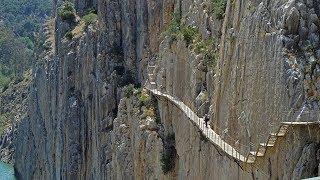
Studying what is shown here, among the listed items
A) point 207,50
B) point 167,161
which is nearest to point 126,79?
point 167,161

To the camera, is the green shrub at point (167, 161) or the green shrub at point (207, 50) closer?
the green shrub at point (207, 50)

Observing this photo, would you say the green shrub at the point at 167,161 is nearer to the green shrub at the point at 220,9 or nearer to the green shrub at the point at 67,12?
the green shrub at the point at 220,9

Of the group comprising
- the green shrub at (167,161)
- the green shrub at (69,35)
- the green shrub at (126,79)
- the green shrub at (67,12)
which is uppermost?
the green shrub at (67,12)

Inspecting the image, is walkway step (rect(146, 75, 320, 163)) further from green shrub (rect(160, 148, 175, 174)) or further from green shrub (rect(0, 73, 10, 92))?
green shrub (rect(0, 73, 10, 92))

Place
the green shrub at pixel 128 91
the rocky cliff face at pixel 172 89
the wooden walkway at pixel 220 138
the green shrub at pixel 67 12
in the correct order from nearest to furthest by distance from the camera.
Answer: the wooden walkway at pixel 220 138, the rocky cliff face at pixel 172 89, the green shrub at pixel 128 91, the green shrub at pixel 67 12

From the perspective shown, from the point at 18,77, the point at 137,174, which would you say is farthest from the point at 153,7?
the point at 18,77

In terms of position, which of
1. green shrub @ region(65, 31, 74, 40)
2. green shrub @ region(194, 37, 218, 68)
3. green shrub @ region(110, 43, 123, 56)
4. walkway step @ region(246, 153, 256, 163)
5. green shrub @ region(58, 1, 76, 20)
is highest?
green shrub @ region(58, 1, 76, 20)

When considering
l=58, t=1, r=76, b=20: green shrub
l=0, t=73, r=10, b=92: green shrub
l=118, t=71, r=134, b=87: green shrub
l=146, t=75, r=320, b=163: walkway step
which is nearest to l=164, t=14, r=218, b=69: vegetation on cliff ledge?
l=146, t=75, r=320, b=163: walkway step

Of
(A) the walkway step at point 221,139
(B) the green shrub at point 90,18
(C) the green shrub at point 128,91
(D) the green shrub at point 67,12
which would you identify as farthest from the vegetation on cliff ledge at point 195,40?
(D) the green shrub at point 67,12
